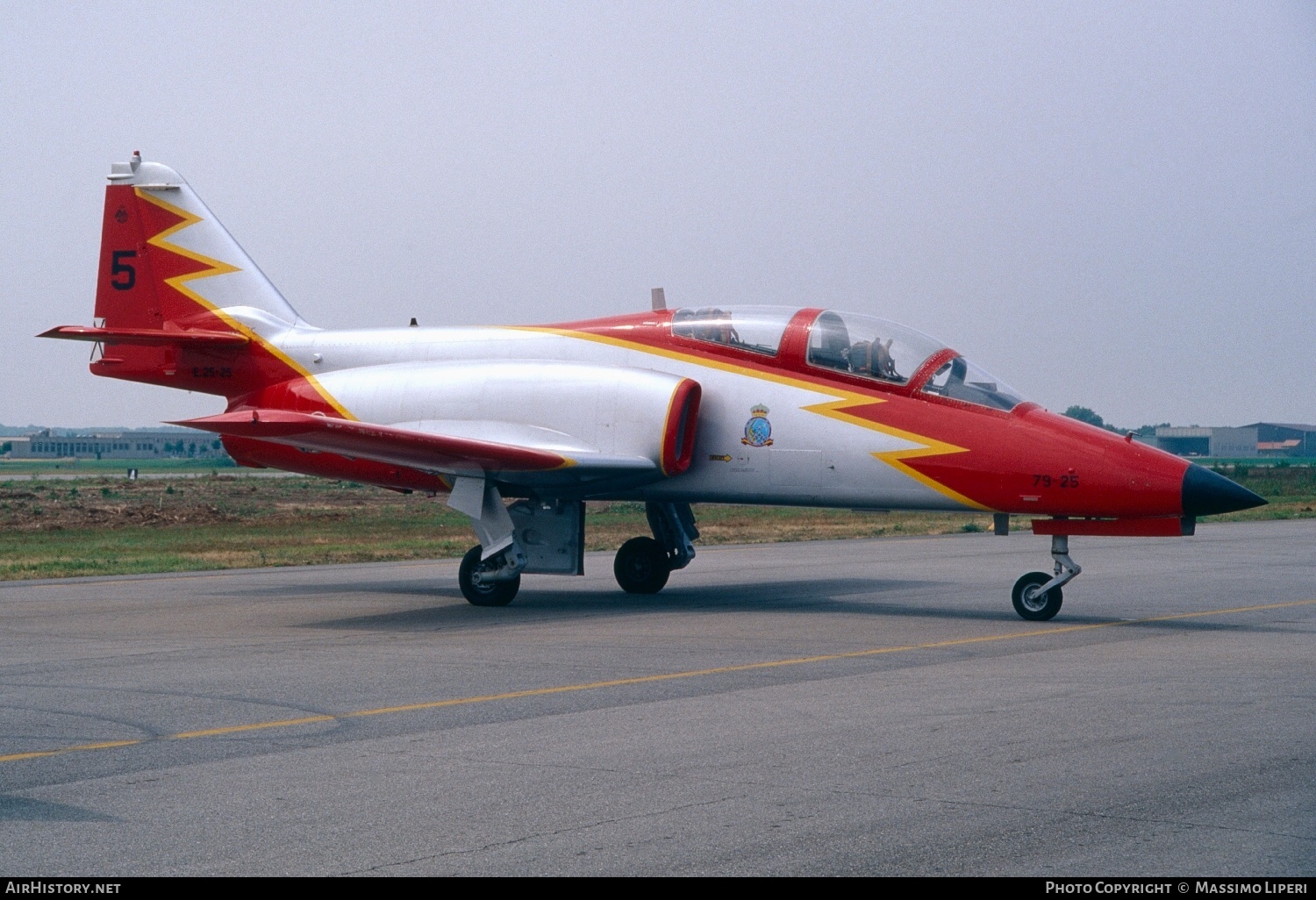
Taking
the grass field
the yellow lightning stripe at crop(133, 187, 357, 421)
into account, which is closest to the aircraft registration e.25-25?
the yellow lightning stripe at crop(133, 187, 357, 421)

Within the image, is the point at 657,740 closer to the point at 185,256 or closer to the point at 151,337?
the point at 151,337

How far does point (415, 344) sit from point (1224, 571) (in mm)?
13024

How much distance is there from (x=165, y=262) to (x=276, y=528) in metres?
17.4

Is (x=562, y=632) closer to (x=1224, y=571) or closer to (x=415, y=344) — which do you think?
(x=415, y=344)

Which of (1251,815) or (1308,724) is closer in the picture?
(1251,815)

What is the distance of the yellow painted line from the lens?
795 cm

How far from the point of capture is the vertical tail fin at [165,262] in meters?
19.0

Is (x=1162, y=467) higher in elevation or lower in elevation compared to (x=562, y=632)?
higher

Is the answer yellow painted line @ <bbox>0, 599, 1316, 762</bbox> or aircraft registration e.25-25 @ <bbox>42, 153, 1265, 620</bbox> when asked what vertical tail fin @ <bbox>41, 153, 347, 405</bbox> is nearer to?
aircraft registration e.25-25 @ <bbox>42, 153, 1265, 620</bbox>

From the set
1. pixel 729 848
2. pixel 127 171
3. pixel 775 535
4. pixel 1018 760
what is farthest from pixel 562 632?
pixel 775 535

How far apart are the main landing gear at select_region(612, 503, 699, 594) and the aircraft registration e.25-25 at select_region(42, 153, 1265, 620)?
29 mm

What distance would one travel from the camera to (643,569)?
17.7 m

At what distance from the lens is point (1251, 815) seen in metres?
6.01

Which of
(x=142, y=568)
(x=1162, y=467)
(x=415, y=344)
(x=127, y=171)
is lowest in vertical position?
(x=142, y=568)
